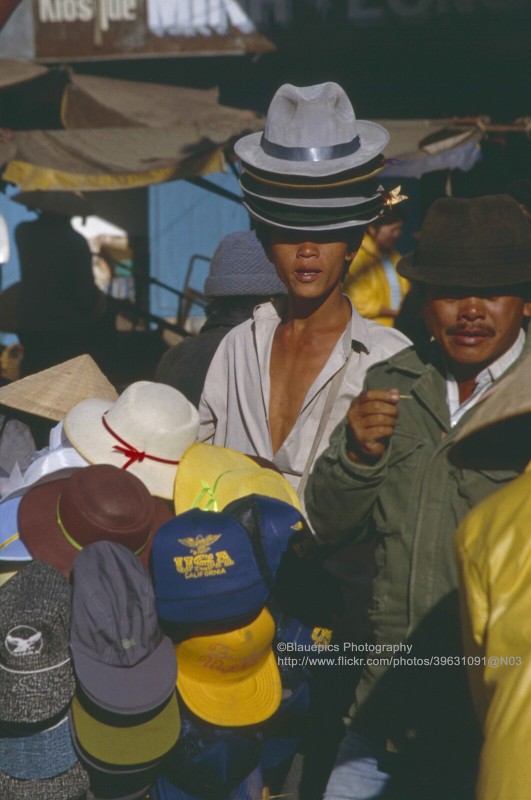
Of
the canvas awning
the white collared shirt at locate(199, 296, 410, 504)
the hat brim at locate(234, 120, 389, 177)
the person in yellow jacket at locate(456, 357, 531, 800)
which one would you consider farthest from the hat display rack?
the canvas awning

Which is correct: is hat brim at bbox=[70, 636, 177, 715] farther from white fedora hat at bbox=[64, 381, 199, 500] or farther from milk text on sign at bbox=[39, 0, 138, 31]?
milk text on sign at bbox=[39, 0, 138, 31]

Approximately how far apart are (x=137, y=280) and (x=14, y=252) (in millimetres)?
1412

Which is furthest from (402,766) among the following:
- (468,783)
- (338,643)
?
(338,643)

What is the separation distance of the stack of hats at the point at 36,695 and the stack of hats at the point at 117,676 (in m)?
0.04

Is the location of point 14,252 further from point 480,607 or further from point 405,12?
point 480,607

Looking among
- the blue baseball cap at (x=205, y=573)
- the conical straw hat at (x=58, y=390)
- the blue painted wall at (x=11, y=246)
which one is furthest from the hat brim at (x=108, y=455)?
the blue painted wall at (x=11, y=246)

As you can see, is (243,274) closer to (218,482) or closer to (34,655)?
(218,482)

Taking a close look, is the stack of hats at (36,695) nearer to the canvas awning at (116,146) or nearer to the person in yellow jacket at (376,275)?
the person in yellow jacket at (376,275)

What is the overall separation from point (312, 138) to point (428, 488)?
4.18 ft

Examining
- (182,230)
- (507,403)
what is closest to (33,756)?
(507,403)

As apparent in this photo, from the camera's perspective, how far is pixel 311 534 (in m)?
2.94

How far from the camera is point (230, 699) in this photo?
2797 millimetres

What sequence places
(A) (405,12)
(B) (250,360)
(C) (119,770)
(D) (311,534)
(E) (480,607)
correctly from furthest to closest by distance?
(A) (405,12), (B) (250,360), (D) (311,534), (C) (119,770), (E) (480,607)

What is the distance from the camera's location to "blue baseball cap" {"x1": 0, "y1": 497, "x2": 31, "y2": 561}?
2.87m
